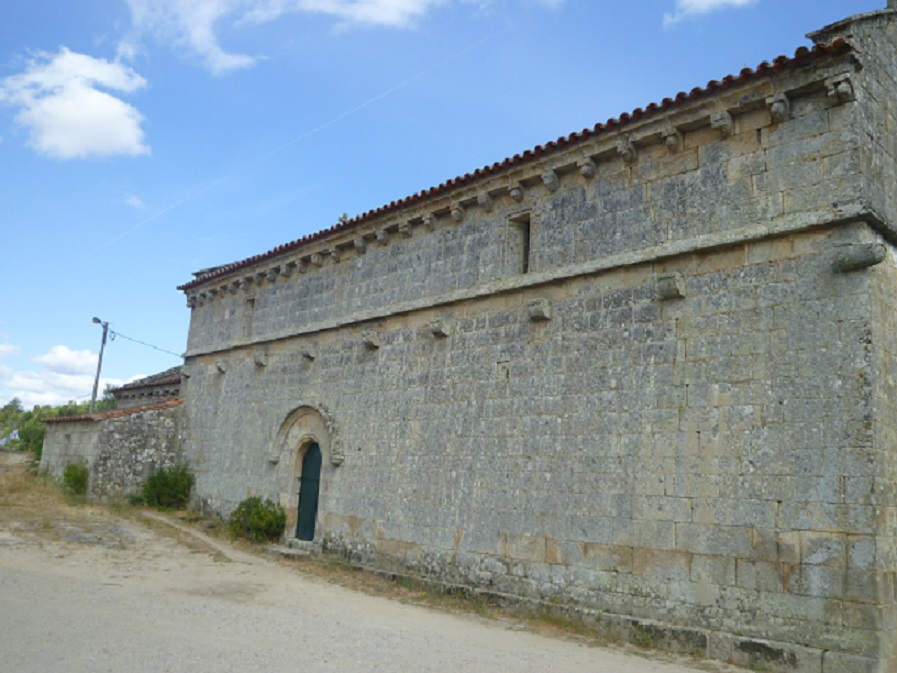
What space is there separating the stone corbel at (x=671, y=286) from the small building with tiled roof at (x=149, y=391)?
15.7 metres

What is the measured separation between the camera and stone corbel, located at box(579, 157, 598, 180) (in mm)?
10141

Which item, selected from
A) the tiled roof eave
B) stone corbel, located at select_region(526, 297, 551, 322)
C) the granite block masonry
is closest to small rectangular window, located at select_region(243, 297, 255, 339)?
the tiled roof eave

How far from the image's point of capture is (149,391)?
22.3 m

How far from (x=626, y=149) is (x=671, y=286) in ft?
6.87

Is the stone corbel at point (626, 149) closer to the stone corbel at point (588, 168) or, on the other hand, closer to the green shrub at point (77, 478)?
the stone corbel at point (588, 168)

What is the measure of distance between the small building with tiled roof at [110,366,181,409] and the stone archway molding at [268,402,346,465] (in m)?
6.93

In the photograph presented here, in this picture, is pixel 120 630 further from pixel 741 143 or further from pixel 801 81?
pixel 801 81

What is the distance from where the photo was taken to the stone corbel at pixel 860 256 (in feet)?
24.7

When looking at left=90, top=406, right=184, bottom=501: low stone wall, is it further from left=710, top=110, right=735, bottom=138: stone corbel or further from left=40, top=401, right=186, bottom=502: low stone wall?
left=710, top=110, right=735, bottom=138: stone corbel

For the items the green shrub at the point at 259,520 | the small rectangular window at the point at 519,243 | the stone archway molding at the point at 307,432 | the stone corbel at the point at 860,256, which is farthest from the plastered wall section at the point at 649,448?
the green shrub at the point at 259,520

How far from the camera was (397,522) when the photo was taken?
12.1 m

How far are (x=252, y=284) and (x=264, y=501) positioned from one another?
507 cm

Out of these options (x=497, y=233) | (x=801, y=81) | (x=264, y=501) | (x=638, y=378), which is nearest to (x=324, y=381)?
(x=264, y=501)

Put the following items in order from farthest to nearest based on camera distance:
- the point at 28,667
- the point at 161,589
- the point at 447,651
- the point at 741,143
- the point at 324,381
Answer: the point at 324,381
the point at 161,589
the point at 741,143
the point at 447,651
the point at 28,667
